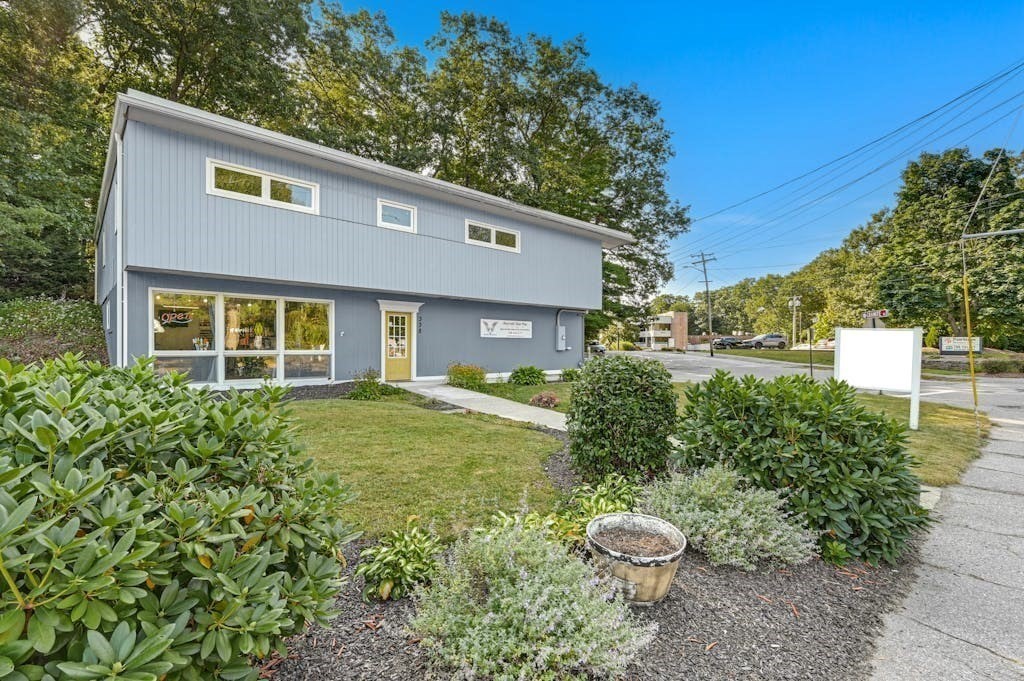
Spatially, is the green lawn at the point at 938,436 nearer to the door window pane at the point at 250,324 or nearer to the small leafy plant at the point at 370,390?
the small leafy plant at the point at 370,390

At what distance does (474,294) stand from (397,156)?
26.0 feet

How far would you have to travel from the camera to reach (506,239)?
41.4 feet

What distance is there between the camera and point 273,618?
47.0 inches

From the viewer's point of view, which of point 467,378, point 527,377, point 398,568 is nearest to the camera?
point 398,568

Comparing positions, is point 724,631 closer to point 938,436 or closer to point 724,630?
point 724,630

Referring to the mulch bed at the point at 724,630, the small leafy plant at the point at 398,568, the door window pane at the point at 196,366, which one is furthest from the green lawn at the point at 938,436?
the door window pane at the point at 196,366

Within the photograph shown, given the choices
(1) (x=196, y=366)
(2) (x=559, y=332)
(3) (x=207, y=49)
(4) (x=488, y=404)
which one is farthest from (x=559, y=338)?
(3) (x=207, y=49)

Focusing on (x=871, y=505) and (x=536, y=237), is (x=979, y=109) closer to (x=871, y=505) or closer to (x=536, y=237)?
(x=536, y=237)

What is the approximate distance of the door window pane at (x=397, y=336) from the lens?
36.8 ft

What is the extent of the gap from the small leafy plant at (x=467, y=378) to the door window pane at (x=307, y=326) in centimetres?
309

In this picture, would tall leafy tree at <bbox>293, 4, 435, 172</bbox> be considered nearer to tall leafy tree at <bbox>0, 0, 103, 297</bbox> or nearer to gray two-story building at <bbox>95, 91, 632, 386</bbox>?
tall leafy tree at <bbox>0, 0, 103, 297</bbox>

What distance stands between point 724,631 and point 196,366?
9.89 meters

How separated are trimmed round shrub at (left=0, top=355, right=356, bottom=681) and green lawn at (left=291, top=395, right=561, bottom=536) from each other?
0.70m

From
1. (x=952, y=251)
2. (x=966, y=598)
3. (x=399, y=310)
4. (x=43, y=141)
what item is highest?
(x=43, y=141)
